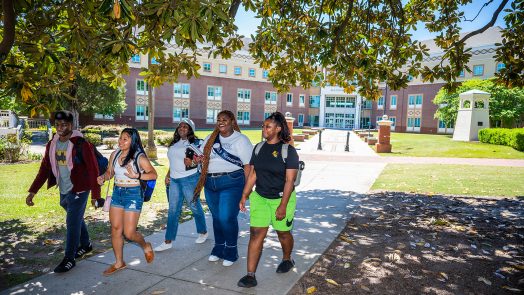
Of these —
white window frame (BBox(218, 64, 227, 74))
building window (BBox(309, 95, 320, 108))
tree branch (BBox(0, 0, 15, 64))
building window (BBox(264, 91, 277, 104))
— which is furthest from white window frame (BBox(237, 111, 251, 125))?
tree branch (BBox(0, 0, 15, 64))

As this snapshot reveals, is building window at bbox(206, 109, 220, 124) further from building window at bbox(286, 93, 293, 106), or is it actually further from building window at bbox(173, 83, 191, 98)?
building window at bbox(286, 93, 293, 106)

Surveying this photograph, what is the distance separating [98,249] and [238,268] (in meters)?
2.15

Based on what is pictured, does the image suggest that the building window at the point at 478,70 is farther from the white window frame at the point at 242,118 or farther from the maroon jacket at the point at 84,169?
the maroon jacket at the point at 84,169

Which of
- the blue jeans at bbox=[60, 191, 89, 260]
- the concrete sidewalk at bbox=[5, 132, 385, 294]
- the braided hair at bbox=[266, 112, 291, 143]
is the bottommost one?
the concrete sidewalk at bbox=[5, 132, 385, 294]

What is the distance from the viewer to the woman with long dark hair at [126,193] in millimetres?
4156

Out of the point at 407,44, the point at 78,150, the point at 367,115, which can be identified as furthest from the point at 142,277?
the point at 367,115

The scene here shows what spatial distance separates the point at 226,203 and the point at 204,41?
6.38ft

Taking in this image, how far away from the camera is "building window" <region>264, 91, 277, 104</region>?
63112 millimetres

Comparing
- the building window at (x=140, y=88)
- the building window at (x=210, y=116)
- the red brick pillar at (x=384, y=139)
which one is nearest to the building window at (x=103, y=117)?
the building window at (x=140, y=88)

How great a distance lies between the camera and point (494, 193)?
9797mm

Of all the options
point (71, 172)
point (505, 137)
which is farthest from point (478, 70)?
point (71, 172)

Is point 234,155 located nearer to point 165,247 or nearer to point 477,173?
point 165,247

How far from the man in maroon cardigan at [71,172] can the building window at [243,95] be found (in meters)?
56.5

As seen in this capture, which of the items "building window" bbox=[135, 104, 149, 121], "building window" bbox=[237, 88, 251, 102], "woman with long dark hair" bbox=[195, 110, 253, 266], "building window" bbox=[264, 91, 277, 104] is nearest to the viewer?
"woman with long dark hair" bbox=[195, 110, 253, 266]
